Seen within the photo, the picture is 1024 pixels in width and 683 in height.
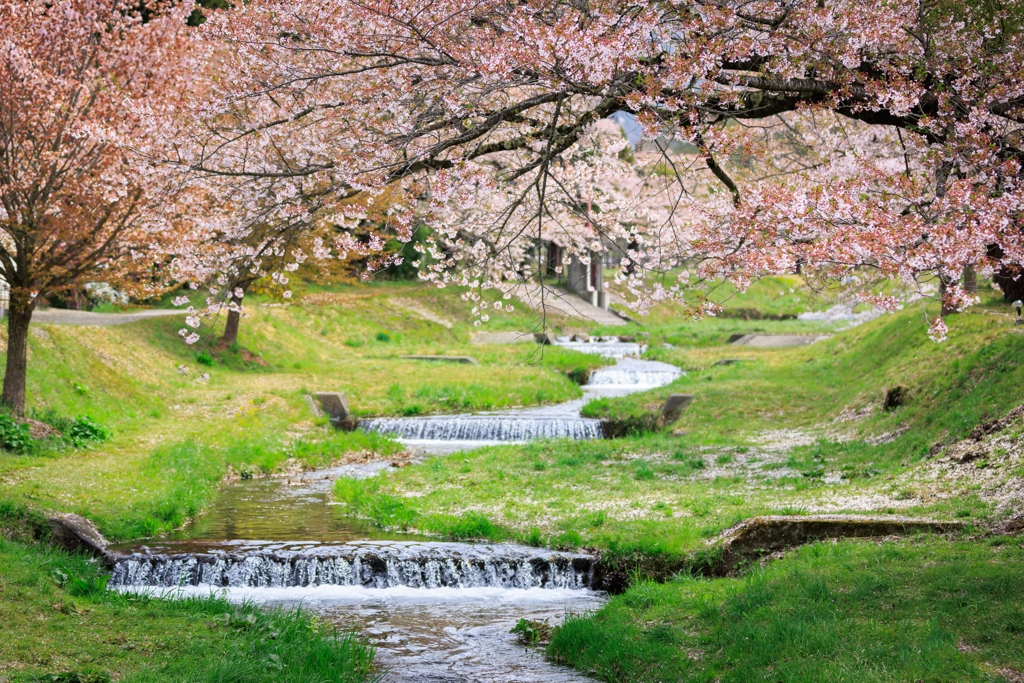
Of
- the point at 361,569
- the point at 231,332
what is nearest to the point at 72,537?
the point at 361,569

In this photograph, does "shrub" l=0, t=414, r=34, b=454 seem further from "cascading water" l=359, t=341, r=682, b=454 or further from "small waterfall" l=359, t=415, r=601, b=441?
"small waterfall" l=359, t=415, r=601, b=441

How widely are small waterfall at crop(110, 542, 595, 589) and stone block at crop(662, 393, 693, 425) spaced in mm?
8622

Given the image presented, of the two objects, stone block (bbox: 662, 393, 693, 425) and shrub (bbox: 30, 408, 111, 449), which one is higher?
stone block (bbox: 662, 393, 693, 425)

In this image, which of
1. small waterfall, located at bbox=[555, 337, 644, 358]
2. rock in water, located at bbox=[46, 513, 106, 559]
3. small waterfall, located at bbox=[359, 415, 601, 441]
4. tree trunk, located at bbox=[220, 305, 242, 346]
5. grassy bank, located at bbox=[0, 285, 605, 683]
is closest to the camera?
grassy bank, located at bbox=[0, 285, 605, 683]

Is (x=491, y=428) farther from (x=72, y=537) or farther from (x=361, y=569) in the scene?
(x=72, y=537)

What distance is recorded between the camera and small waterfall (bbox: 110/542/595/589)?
10.3m

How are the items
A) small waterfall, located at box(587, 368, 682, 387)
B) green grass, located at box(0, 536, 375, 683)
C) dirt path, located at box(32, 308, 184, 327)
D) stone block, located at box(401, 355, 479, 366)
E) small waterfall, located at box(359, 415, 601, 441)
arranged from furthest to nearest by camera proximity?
stone block, located at box(401, 355, 479, 366)
small waterfall, located at box(587, 368, 682, 387)
dirt path, located at box(32, 308, 184, 327)
small waterfall, located at box(359, 415, 601, 441)
green grass, located at box(0, 536, 375, 683)

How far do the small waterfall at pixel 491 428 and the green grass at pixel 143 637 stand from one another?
10.1m

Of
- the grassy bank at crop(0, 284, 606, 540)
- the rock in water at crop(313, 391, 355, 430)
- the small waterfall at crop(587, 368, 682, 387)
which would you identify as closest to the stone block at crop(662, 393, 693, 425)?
the grassy bank at crop(0, 284, 606, 540)

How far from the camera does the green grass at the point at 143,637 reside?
21.8 feet

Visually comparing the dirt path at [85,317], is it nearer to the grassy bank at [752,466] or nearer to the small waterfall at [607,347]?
the grassy bank at [752,466]

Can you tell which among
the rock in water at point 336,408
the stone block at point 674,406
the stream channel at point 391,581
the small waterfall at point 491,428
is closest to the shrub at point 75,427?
the stream channel at point 391,581

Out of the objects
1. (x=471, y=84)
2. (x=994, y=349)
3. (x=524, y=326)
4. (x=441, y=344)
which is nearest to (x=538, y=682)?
(x=471, y=84)

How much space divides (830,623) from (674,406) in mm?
12032
